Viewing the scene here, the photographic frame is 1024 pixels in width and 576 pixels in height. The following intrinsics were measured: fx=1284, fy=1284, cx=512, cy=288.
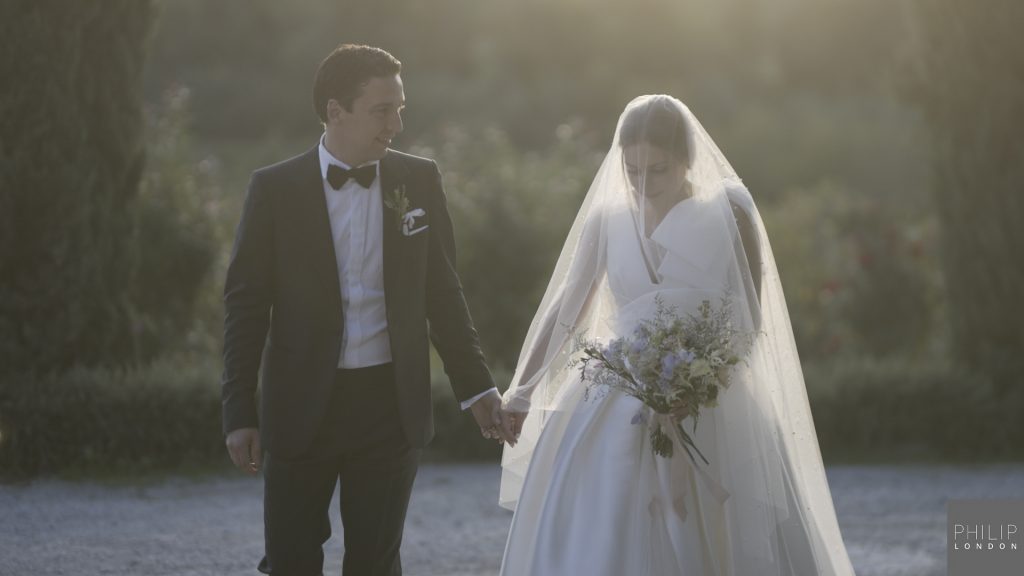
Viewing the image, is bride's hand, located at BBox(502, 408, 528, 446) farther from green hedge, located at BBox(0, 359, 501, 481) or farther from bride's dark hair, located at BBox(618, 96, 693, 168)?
green hedge, located at BBox(0, 359, 501, 481)

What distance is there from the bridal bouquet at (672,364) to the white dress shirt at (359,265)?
2.26ft

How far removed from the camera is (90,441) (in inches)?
316

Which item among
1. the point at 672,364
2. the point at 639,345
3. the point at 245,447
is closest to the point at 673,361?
the point at 672,364

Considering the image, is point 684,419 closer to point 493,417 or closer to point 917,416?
point 493,417

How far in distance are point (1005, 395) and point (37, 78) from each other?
7.15 metres

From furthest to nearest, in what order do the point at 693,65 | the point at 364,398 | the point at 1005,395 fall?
the point at 693,65
the point at 1005,395
the point at 364,398

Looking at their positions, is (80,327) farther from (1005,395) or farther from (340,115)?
(1005,395)

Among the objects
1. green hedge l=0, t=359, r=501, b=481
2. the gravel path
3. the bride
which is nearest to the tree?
green hedge l=0, t=359, r=501, b=481

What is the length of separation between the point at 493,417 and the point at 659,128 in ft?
3.69

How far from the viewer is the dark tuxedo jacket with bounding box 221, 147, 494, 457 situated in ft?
13.0

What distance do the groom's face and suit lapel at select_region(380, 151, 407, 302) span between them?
78mm

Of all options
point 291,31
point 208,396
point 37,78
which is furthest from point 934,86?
point 291,31

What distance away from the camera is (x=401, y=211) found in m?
4.10

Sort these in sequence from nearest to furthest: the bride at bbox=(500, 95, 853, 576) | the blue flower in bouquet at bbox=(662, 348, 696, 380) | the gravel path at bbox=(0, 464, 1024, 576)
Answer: the blue flower in bouquet at bbox=(662, 348, 696, 380) < the bride at bbox=(500, 95, 853, 576) < the gravel path at bbox=(0, 464, 1024, 576)
